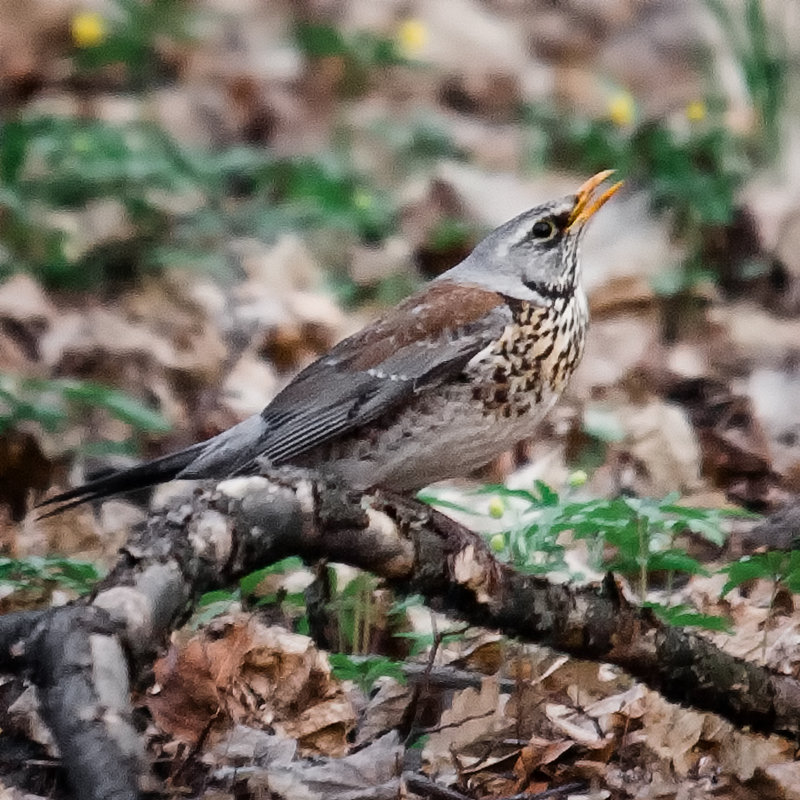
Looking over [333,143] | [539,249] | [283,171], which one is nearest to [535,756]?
[539,249]

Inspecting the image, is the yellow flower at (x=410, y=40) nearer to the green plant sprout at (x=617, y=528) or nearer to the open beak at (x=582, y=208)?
the open beak at (x=582, y=208)

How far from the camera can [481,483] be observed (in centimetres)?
516

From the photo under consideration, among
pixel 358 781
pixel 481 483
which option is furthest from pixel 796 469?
pixel 358 781

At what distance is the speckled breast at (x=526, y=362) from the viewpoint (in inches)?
153

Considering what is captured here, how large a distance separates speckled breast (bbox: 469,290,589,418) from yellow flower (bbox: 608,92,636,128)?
4.20 meters

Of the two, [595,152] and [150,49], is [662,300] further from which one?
[150,49]

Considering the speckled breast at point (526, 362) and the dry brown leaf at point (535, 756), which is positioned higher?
the speckled breast at point (526, 362)

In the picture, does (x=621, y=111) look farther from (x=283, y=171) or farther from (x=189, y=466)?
(x=189, y=466)

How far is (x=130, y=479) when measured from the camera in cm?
379

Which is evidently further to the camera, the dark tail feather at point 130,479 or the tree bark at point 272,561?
the dark tail feather at point 130,479

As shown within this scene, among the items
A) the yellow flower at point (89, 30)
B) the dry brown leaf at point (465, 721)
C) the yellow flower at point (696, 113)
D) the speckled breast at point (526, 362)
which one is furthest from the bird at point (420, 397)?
the yellow flower at point (89, 30)

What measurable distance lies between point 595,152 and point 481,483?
321 cm

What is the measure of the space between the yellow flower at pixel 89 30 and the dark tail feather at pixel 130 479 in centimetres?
521

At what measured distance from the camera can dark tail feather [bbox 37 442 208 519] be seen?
3729 millimetres
